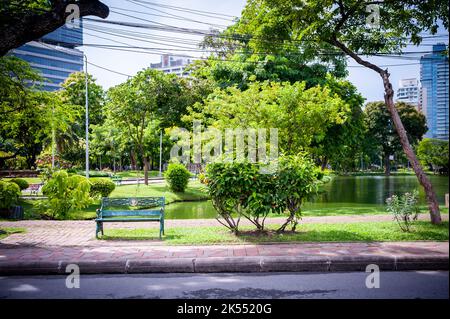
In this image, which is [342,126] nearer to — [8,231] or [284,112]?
[284,112]

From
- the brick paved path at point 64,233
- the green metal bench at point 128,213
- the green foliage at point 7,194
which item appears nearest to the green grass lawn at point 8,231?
the brick paved path at point 64,233

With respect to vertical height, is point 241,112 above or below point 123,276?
above

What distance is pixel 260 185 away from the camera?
8656mm

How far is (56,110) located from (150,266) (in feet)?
22.6

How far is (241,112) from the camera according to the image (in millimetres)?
16266

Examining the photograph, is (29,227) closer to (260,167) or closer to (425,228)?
(260,167)

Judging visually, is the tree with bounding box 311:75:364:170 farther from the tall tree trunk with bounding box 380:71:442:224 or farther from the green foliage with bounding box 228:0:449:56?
the tall tree trunk with bounding box 380:71:442:224

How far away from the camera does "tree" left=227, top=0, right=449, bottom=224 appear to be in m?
9.93

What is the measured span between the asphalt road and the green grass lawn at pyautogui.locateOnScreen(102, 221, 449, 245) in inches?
76.2

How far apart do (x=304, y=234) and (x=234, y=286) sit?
139 inches

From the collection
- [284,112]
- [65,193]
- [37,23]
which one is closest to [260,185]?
[37,23]

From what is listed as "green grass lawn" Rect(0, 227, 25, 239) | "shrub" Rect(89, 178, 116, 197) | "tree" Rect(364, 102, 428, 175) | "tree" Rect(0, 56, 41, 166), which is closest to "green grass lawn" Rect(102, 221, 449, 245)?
"green grass lawn" Rect(0, 227, 25, 239)

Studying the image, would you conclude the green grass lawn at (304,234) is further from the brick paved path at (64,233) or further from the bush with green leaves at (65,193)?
the bush with green leaves at (65,193)
